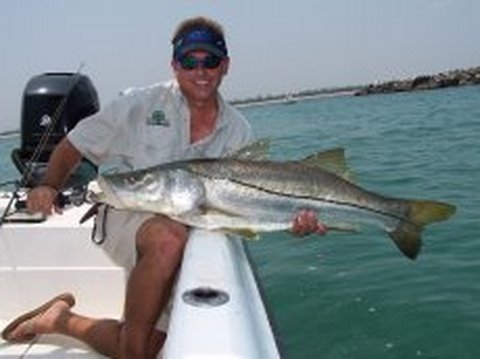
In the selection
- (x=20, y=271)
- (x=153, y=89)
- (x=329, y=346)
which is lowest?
(x=329, y=346)

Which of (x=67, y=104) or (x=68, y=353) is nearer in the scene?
(x=68, y=353)

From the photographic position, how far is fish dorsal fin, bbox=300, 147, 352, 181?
4453mm

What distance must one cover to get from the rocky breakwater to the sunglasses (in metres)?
95.5

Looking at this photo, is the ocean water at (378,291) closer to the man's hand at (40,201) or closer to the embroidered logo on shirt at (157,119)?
the embroidered logo on shirt at (157,119)

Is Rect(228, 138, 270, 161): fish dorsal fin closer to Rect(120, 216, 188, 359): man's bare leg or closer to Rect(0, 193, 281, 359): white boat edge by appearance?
Rect(0, 193, 281, 359): white boat edge

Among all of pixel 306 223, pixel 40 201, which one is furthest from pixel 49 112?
pixel 306 223

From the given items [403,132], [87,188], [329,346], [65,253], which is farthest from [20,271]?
[403,132]

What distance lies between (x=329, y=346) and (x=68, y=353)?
2439mm

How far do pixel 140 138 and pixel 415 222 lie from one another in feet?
5.86

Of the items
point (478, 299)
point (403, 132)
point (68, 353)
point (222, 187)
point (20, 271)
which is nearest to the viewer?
point (222, 187)

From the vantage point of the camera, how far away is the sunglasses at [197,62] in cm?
478

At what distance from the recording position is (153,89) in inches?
198

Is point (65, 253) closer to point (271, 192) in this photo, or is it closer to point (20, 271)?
point (20, 271)

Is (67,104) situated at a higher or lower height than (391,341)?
higher
